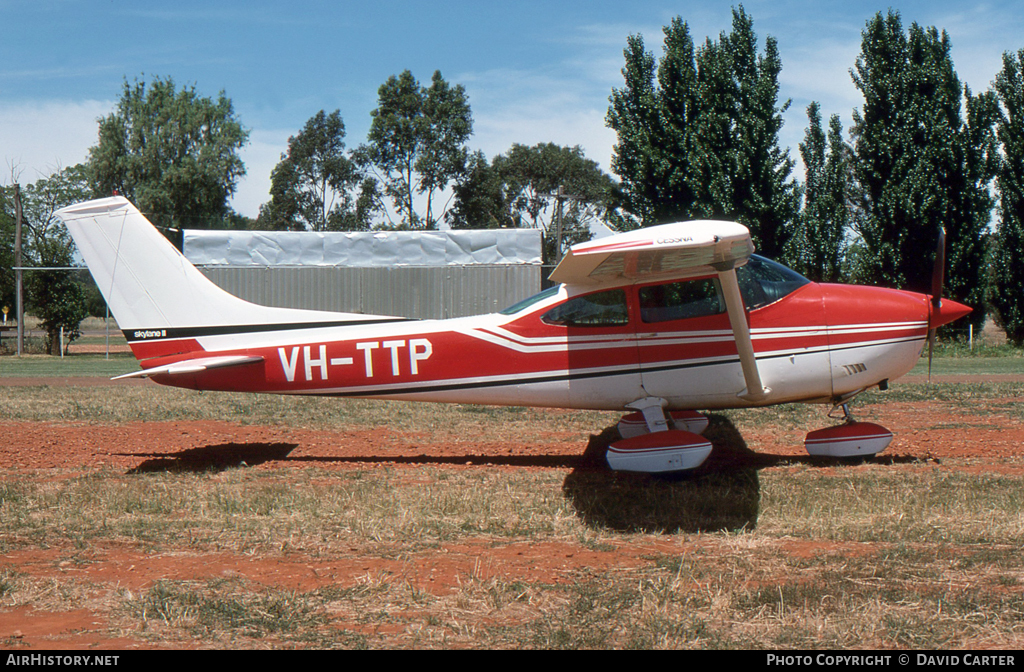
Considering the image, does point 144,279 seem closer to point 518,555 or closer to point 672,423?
point 518,555

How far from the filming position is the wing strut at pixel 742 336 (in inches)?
300

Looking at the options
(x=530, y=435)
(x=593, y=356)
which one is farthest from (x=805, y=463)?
(x=530, y=435)

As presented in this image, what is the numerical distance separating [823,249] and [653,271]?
1054 inches

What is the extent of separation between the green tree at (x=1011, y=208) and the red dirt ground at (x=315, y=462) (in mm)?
24683

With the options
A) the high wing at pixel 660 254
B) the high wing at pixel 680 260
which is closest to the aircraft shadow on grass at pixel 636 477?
the high wing at pixel 680 260

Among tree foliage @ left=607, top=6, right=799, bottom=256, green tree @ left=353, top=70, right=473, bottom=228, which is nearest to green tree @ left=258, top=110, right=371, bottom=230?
green tree @ left=353, top=70, right=473, bottom=228

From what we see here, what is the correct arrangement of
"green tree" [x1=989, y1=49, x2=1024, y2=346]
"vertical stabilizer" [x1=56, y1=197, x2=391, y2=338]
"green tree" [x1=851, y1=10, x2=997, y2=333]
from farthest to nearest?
Answer: "green tree" [x1=989, y1=49, x2=1024, y2=346], "green tree" [x1=851, y1=10, x2=997, y2=333], "vertical stabilizer" [x1=56, y1=197, x2=391, y2=338]

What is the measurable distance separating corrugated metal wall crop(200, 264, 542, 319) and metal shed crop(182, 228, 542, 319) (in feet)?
0.10

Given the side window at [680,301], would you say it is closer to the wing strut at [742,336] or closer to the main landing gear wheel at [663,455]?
the wing strut at [742,336]

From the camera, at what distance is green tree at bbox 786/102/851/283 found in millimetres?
31047

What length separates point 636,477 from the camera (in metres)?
8.40

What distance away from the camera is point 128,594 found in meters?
4.79

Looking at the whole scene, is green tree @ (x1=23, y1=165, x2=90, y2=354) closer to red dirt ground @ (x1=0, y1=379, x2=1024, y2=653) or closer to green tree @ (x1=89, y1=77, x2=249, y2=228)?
green tree @ (x1=89, y1=77, x2=249, y2=228)
